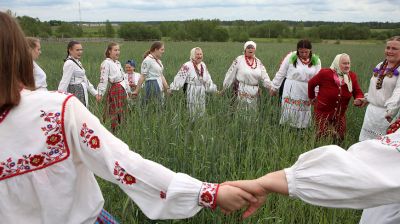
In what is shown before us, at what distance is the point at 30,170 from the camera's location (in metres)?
0.98

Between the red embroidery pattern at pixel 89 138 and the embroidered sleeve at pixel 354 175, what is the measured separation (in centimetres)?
60

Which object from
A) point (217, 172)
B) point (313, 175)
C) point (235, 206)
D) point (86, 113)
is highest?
point (86, 113)

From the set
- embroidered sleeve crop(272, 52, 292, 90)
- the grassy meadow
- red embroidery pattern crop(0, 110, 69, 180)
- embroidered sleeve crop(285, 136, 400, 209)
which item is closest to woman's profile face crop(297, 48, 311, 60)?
embroidered sleeve crop(272, 52, 292, 90)

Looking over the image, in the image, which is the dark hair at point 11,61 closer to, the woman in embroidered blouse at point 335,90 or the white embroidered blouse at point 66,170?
the white embroidered blouse at point 66,170

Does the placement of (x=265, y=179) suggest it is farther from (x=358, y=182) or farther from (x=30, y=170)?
(x=30, y=170)

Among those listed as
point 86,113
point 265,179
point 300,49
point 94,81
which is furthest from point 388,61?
point 94,81

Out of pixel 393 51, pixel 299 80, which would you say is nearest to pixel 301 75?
pixel 299 80

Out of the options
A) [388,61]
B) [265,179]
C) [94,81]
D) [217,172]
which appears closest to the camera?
[265,179]

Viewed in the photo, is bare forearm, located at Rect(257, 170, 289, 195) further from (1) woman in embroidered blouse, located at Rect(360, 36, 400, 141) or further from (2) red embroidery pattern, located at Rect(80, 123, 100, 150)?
(1) woman in embroidered blouse, located at Rect(360, 36, 400, 141)

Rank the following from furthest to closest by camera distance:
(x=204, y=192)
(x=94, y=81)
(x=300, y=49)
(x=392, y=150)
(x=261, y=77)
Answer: (x=94, y=81) → (x=261, y=77) → (x=300, y=49) → (x=204, y=192) → (x=392, y=150)

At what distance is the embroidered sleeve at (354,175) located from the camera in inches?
37.2

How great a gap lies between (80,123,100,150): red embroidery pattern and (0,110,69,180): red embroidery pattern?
0.06m

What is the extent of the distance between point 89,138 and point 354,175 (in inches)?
29.0

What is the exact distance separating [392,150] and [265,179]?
413mm
